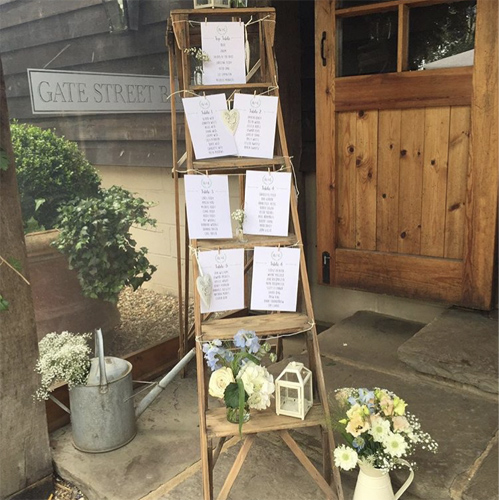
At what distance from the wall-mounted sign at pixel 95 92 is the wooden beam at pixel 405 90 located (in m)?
0.90

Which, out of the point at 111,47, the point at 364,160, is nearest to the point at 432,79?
the point at 364,160

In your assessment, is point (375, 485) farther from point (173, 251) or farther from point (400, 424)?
point (173, 251)

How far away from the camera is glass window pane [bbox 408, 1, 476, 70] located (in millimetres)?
2463

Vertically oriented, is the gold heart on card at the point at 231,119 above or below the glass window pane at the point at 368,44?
below

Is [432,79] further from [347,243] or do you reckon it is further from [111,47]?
[111,47]

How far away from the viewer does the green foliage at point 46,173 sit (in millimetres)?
2214

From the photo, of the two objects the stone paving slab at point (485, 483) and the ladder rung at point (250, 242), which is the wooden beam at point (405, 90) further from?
the stone paving slab at point (485, 483)

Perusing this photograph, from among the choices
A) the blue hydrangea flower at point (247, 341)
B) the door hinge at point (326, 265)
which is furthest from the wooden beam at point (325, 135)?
the blue hydrangea flower at point (247, 341)

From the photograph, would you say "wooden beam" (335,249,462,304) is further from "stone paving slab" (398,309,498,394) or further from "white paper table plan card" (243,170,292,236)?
"white paper table plan card" (243,170,292,236)

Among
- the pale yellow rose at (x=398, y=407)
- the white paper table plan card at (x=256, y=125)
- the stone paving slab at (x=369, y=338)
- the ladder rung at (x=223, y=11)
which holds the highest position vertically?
the ladder rung at (x=223, y=11)

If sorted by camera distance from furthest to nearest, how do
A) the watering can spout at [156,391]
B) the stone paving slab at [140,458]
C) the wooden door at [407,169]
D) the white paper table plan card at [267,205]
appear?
1. the wooden door at [407,169]
2. the watering can spout at [156,391]
3. the stone paving slab at [140,458]
4. the white paper table plan card at [267,205]

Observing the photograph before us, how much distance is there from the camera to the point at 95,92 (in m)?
2.45

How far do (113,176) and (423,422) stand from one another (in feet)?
5.70

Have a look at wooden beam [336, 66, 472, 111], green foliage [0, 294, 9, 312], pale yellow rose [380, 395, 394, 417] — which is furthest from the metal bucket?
wooden beam [336, 66, 472, 111]
